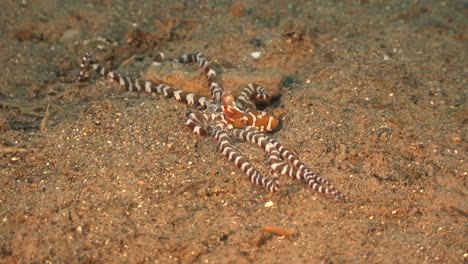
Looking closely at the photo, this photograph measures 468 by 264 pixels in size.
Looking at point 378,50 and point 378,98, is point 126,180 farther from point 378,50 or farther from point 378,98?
point 378,50

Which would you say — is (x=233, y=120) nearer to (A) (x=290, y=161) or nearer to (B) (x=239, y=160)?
(B) (x=239, y=160)

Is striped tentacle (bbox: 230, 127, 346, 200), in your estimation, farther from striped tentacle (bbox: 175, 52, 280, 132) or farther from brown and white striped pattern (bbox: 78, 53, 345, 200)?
striped tentacle (bbox: 175, 52, 280, 132)

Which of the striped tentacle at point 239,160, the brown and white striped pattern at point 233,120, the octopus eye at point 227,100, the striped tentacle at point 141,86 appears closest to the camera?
the striped tentacle at point 239,160

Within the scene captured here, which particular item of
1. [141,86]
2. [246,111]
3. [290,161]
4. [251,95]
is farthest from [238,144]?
[141,86]

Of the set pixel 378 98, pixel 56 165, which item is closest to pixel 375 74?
pixel 378 98

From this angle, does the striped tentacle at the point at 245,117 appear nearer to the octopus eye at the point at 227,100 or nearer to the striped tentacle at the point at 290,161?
the octopus eye at the point at 227,100

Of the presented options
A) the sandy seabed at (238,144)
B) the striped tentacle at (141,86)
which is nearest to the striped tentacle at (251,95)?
the sandy seabed at (238,144)
